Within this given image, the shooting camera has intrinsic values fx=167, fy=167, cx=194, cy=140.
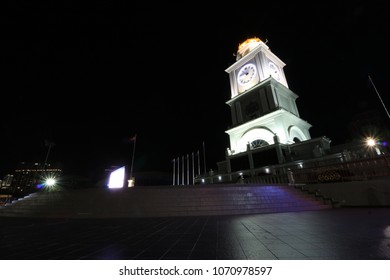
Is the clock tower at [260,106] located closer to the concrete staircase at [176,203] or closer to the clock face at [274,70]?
the clock face at [274,70]

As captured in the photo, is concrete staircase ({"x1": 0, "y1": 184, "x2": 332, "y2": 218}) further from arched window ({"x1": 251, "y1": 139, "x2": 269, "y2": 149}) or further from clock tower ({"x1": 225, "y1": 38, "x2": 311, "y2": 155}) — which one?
arched window ({"x1": 251, "y1": 139, "x2": 269, "y2": 149})

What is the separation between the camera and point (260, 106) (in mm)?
36719

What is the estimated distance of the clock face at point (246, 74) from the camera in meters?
41.6

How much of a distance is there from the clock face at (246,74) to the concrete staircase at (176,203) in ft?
118

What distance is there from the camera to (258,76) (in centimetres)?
3994

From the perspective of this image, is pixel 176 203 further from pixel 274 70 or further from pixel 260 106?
pixel 274 70

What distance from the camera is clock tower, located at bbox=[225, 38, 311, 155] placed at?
33031 millimetres

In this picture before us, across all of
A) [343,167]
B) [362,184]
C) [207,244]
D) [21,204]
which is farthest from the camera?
[21,204]

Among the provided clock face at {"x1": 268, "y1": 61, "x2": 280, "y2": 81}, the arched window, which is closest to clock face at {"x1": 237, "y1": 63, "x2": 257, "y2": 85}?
clock face at {"x1": 268, "y1": 61, "x2": 280, "y2": 81}

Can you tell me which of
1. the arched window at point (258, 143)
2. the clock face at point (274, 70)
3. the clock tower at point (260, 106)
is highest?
the clock face at point (274, 70)

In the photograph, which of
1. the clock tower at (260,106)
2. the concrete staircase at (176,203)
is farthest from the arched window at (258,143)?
the concrete staircase at (176,203)
